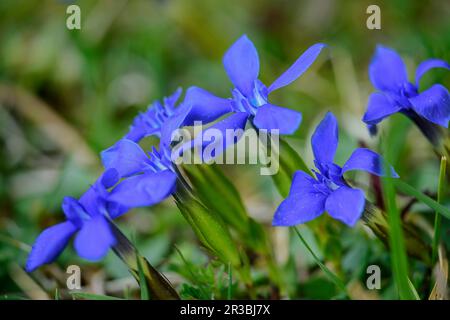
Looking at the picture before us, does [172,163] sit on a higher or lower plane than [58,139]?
lower

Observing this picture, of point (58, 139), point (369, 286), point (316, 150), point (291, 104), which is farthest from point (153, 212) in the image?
point (316, 150)

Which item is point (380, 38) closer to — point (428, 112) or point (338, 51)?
point (338, 51)

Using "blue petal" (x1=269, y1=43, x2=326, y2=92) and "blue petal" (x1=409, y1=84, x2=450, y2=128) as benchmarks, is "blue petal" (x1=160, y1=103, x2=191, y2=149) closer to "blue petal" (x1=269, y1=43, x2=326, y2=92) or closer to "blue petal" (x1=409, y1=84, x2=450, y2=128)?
"blue petal" (x1=269, y1=43, x2=326, y2=92)

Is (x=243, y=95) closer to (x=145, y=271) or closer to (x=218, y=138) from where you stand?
(x=218, y=138)

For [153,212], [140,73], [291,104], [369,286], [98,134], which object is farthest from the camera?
[140,73]

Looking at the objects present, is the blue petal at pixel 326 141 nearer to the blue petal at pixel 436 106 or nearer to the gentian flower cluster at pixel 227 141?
the gentian flower cluster at pixel 227 141

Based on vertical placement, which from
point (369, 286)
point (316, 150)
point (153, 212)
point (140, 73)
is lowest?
point (369, 286)

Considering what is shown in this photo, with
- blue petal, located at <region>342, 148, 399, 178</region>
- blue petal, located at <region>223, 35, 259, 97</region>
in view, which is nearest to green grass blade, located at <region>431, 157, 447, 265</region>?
blue petal, located at <region>342, 148, 399, 178</region>
